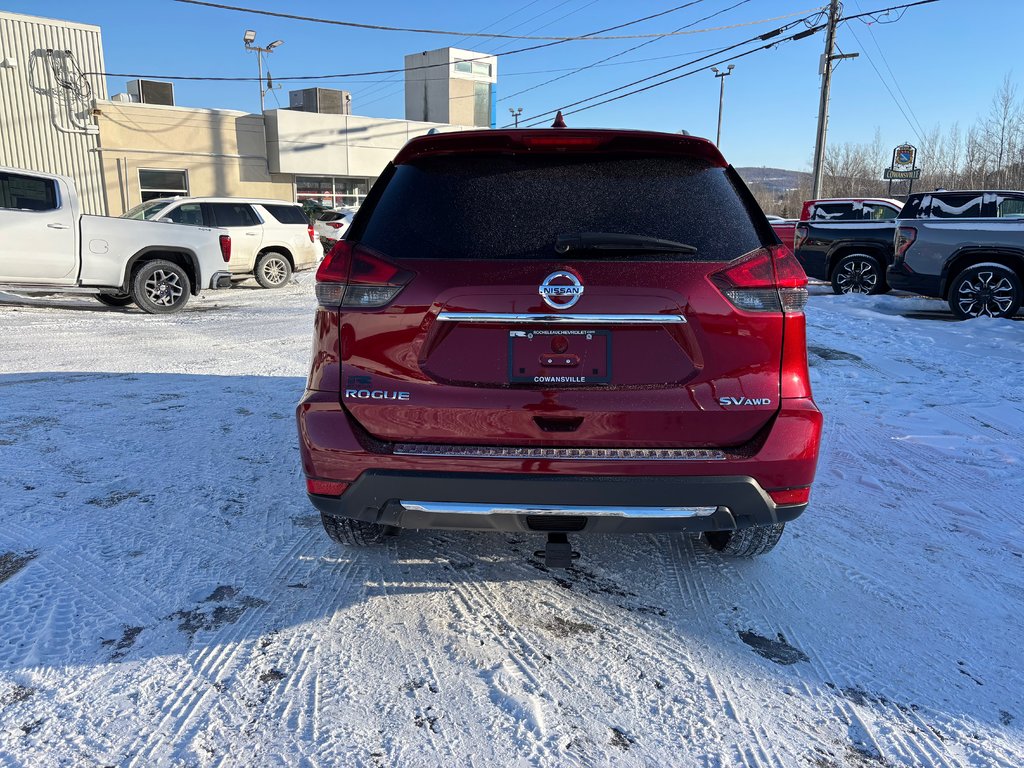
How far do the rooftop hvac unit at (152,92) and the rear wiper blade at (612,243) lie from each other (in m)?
27.1

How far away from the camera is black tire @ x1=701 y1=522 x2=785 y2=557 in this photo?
2.96 meters

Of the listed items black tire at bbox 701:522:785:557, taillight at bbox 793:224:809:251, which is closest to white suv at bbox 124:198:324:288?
taillight at bbox 793:224:809:251

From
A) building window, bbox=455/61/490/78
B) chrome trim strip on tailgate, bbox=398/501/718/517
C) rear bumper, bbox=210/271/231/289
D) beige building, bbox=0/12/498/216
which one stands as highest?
building window, bbox=455/61/490/78

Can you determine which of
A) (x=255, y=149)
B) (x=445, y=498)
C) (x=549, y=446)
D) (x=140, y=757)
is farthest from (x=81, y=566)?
(x=255, y=149)

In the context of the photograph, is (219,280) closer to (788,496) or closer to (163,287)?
(163,287)

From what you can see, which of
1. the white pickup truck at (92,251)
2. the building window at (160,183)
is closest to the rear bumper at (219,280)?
the white pickup truck at (92,251)

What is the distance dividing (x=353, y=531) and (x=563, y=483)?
1.09 metres

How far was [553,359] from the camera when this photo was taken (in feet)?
7.89

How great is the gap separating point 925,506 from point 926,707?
6.11 ft

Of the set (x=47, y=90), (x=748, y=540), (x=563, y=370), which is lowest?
(x=748, y=540)

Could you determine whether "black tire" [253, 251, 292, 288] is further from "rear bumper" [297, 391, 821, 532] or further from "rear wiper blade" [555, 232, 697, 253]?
"rear wiper blade" [555, 232, 697, 253]

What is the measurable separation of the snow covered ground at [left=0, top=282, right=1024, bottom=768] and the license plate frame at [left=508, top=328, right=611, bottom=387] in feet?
3.19

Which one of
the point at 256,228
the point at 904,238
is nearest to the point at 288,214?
the point at 256,228

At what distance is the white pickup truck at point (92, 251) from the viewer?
9656 millimetres
